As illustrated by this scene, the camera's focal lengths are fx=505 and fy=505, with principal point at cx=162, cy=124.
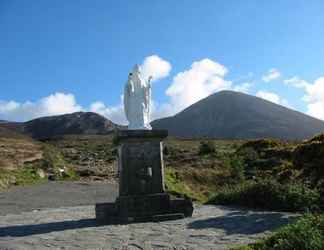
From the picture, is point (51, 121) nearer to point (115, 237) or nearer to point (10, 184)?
point (10, 184)

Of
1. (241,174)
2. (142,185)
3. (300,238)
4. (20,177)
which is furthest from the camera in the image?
(20,177)

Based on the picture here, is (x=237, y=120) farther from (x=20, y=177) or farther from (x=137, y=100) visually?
(x=137, y=100)

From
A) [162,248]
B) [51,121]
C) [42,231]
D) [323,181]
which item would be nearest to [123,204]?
[42,231]

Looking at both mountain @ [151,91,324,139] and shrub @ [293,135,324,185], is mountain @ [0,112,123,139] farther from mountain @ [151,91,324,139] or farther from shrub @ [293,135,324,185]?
shrub @ [293,135,324,185]

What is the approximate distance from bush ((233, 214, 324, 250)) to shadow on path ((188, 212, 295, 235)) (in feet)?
6.82

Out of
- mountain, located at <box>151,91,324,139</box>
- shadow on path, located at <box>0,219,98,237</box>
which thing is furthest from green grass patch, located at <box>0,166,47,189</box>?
mountain, located at <box>151,91,324,139</box>

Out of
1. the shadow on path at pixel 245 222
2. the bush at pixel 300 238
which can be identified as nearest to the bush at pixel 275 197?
the shadow on path at pixel 245 222

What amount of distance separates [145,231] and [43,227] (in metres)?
2.59

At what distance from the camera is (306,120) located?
112 metres

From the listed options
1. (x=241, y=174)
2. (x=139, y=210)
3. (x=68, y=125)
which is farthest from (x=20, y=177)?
(x=68, y=125)

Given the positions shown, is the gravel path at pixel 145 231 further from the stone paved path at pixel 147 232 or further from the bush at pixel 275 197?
the bush at pixel 275 197

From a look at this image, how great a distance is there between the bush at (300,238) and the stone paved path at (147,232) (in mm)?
1115

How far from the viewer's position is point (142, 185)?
12.1 meters

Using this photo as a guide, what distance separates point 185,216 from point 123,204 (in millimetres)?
1541
